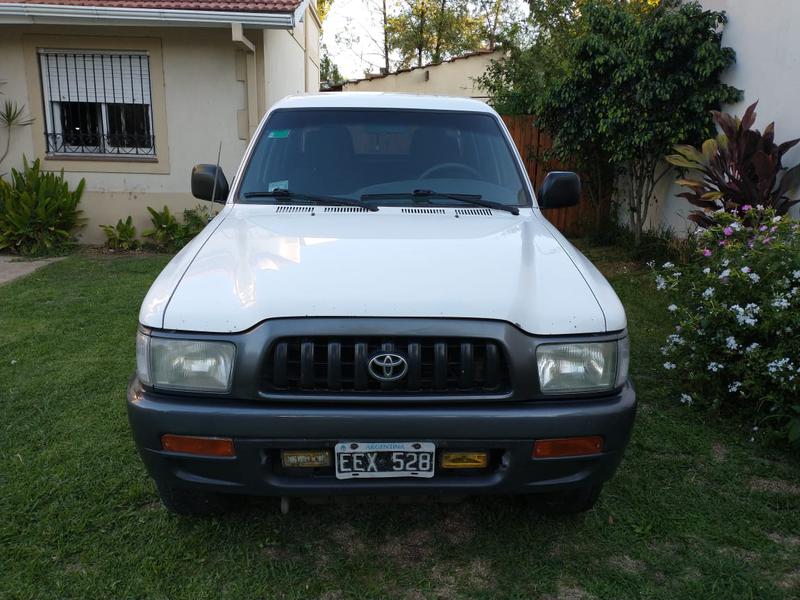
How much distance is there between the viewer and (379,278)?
7.07ft

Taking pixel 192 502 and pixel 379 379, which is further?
pixel 192 502

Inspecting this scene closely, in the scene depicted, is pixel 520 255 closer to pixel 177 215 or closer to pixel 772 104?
pixel 772 104

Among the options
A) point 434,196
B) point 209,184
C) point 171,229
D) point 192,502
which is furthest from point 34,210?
point 192,502

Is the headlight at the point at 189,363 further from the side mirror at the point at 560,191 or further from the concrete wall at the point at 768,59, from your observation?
the concrete wall at the point at 768,59

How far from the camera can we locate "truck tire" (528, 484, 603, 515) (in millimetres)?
2506

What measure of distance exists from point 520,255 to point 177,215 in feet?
25.0

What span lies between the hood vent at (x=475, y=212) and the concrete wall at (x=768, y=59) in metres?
4.02

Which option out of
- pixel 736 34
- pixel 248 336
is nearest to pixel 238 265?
pixel 248 336

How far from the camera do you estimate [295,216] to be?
2918mm

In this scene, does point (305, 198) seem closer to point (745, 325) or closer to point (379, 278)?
point (379, 278)

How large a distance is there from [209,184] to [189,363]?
5.69ft

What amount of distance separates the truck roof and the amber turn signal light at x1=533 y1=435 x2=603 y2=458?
2.22 m

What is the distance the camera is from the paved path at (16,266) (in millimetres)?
7121

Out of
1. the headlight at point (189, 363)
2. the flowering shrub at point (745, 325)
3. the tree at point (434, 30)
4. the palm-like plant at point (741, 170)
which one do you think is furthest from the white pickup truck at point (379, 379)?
the tree at point (434, 30)
